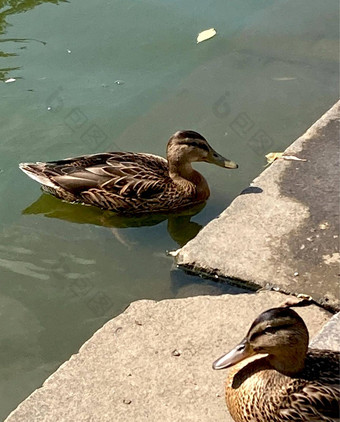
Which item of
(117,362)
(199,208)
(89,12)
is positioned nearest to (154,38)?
(89,12)

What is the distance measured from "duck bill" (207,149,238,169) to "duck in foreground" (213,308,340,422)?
9.22ft

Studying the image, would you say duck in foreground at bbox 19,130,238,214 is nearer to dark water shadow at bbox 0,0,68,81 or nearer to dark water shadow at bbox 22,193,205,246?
dark water shadow at bbox 22,193,205,246

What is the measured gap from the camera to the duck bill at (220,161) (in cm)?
660

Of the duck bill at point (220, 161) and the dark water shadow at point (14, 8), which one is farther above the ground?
the dark water shadow at point (14, 8)

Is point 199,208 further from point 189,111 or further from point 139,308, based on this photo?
point 139,308

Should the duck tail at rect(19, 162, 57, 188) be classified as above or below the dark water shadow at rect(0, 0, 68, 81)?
below

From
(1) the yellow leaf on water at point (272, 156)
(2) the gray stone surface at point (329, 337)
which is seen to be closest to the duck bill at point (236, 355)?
(2) the gray stone surface at point (329, 337)

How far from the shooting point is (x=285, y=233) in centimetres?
556

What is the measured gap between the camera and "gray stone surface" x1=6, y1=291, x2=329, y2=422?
4.24m

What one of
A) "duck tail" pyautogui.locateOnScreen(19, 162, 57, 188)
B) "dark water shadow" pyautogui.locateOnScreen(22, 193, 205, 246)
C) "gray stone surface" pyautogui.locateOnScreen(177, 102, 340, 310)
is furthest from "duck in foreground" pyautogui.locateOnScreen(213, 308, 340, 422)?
"duck tail" pyautogui.locateOnScreen(19, 162, 57, 188)

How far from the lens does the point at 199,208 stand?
22.2ft

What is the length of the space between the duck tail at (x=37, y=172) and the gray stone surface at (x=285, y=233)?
5.27 ft

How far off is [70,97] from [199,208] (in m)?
1.87

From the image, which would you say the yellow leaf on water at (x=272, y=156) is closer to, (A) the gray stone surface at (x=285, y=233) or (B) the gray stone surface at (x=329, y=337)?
(A) the gray stone surface at (x=285, y=233)
